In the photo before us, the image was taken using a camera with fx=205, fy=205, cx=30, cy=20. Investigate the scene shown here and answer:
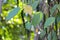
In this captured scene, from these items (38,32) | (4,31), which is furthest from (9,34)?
(38,32)

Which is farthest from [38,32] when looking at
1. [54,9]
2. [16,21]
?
[16,21]

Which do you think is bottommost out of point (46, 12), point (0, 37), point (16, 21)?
point (0, 37)

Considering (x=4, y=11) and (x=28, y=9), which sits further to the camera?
(x=4, y=11)

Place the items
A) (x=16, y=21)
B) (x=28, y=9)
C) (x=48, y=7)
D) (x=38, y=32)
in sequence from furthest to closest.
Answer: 1. (x=16, y=21)
2. (x=38, y=32)
3. (x=48, y=7)
4. (x=28, y=9)

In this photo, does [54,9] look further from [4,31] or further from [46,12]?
[4,31]

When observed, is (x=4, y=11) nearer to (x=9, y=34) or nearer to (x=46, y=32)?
(x=9, y=34)

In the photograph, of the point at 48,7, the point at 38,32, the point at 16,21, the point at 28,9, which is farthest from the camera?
the point at 16,21

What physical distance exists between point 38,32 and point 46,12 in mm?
129

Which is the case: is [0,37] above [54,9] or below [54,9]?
below

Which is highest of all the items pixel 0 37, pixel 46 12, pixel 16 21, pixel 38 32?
pixel 46 12

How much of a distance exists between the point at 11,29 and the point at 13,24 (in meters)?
0.07

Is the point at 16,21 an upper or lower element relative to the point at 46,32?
lower

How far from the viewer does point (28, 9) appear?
71 cm

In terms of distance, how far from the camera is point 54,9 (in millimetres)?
782
